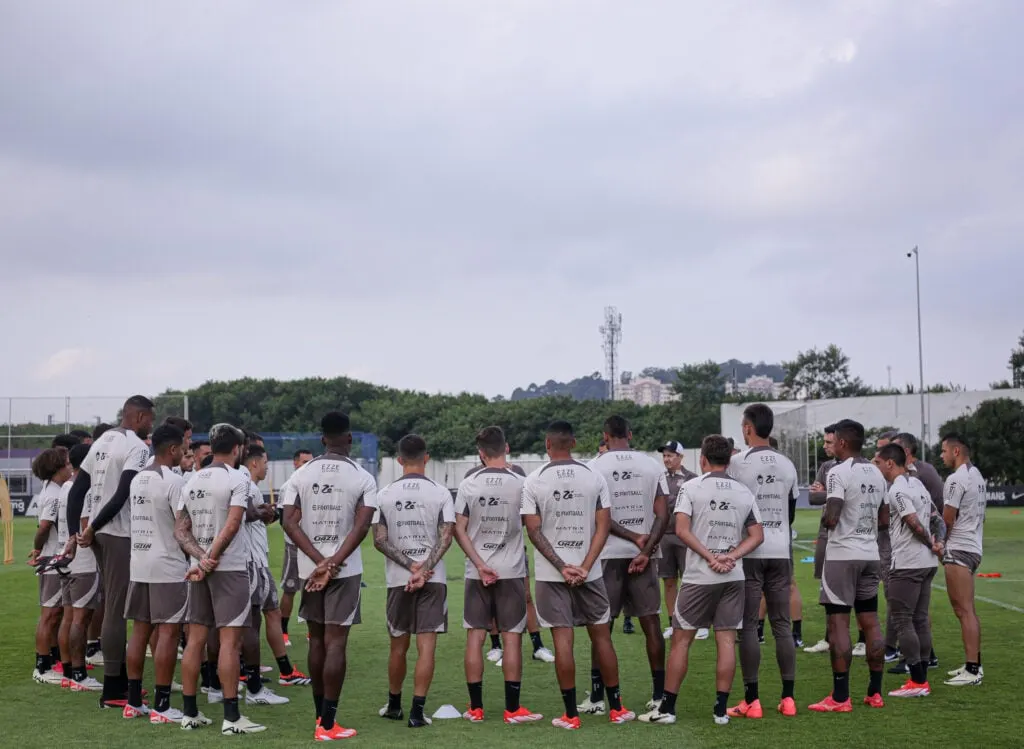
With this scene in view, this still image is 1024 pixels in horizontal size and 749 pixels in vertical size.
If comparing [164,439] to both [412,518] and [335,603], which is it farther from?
[412,518]

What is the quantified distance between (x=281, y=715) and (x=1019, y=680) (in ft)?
20.3

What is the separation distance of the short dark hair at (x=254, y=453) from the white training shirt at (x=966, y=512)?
6.15m

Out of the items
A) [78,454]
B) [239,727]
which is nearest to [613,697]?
[239,727]

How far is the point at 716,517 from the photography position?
25.3 ft

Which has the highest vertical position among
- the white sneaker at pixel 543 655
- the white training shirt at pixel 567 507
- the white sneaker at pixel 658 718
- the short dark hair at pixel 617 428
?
the short dark hair at pixel 617 428

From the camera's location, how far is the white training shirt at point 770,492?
26.6 ft

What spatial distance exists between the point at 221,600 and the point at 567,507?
2.55 m

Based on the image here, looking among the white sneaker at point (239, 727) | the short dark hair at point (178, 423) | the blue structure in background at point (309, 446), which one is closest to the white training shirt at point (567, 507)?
the white sneaker at point (239, 727)

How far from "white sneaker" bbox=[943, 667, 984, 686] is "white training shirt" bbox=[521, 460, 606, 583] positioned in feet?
11.4

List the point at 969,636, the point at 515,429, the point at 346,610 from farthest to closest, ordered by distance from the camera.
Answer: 1. the point at 515,429
2. the point at 969,636
3. the point at 346,610

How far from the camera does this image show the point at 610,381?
100 metres

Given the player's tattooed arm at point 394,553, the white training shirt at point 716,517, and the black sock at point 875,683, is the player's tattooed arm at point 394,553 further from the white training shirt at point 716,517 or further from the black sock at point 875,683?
the black sock at point 875,683

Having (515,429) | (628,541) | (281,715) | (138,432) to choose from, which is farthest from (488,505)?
(515,429)

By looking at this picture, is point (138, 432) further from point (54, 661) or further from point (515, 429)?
point (515, 429)
